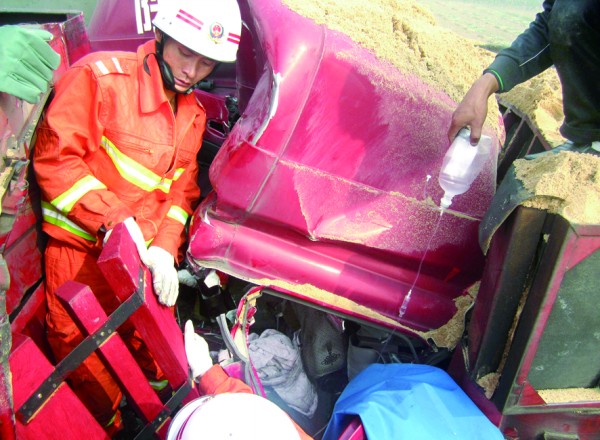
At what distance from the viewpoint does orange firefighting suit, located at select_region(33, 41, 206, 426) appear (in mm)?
1923

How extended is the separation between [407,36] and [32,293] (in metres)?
1.99

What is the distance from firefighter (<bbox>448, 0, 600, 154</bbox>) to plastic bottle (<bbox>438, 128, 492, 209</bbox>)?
22 centimetres

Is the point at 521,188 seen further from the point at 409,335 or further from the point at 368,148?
the point at 409,335

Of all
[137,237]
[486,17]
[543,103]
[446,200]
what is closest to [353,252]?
[446,200]

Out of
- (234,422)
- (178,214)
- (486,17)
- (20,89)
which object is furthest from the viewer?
Result: (486,17)

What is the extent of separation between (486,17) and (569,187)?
13.4m

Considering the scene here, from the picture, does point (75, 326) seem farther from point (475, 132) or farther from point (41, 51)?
point (475, 132)

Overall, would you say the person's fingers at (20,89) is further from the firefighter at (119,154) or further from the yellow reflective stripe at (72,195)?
the yellow reflective stripe at (72,195)

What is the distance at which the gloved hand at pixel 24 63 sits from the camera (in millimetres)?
1475

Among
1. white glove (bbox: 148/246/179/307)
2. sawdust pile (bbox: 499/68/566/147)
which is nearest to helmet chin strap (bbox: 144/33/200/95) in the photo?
white glove (bbox: 148/246/179/307)

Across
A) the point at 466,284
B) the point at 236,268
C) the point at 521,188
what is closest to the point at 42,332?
the point at 236,268

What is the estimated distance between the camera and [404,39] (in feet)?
6.97

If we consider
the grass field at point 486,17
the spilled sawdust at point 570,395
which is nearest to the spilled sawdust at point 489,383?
the spilled sawdust at point 570,395

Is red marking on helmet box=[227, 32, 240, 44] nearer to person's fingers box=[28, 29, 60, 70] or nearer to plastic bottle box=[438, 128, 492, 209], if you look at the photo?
person's fingers box=[28, 29, 60, 70]
